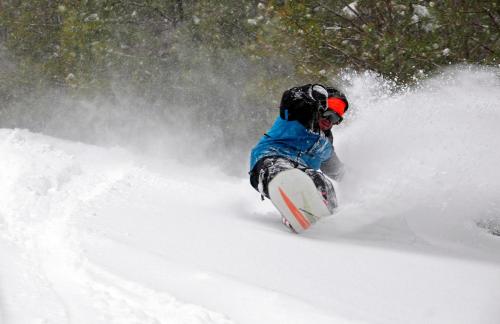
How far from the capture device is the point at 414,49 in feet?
18.4

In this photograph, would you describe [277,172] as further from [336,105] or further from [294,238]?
[336,105]

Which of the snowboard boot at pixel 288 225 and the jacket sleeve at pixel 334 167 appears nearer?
the snowboard boot at pixel 288 225

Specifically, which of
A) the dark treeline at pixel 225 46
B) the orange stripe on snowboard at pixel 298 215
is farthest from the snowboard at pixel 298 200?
the dark treeline at pixel 225 46

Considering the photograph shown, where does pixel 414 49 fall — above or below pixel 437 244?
above

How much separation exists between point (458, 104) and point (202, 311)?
3.54 metres

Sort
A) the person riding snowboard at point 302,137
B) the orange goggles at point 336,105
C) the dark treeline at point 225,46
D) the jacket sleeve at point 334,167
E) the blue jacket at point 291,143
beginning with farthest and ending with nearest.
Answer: the dark treeline at point 225,46, the jacket sleeve at point 334,167, the orange goggles at point 336,105, the blue jacket at point 291,143, the person riding snowboard at point 302,137

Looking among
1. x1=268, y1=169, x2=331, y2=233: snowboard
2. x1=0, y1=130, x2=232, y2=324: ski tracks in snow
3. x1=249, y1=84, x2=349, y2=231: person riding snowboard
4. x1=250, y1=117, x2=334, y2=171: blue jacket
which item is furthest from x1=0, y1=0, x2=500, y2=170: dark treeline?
x1=0, y1=130, x2=232, y2=324: ski tracks in snow

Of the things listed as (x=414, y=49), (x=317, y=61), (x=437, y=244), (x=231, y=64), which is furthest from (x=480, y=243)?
(x=231, y=64)

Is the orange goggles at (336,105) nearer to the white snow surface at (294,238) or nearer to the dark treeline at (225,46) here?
the white snow surface at (294,238)

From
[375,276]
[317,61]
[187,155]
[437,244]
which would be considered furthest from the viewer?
[187,155]

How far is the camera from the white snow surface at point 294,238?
245cm

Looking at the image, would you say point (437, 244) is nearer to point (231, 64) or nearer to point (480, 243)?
point (480, 243)

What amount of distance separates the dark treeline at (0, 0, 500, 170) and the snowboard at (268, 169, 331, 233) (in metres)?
2.15

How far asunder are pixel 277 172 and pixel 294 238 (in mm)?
794
